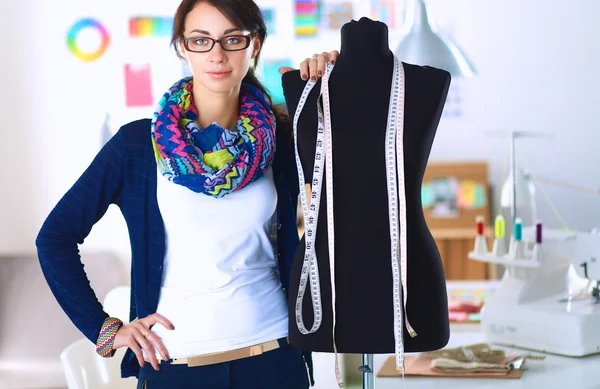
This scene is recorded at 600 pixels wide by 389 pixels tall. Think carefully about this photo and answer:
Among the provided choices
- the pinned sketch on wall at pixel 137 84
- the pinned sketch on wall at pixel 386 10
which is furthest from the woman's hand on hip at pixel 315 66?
the pinned sketch on wall at pixel 386 10

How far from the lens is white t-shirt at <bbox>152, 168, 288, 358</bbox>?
5.59 ft

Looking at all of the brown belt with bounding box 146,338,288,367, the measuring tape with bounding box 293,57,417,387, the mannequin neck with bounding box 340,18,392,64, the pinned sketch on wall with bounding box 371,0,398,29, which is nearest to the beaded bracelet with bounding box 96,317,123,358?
the brown belt with bounding box 146,338,288,367

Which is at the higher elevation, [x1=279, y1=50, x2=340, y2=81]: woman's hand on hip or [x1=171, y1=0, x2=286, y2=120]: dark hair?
[x1=171, y1=0, x2=286, y2=120]: dark hair

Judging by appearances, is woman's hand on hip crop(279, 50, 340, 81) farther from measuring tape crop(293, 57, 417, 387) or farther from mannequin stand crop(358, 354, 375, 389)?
mannequin stand crop(358, 354, 375, 389)

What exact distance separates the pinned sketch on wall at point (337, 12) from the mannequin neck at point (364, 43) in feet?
13.3

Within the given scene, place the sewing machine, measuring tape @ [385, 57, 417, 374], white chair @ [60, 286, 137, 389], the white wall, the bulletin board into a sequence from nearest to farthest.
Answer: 1. measuring tape @ [385, 57, 417, 374]
2. white chair @ [60, 286, 137, 389]
3. the sewing machine
4. the white wall
5. the bulletin board

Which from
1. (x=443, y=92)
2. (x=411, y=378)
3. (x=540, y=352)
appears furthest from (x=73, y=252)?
(x=540, y=352)

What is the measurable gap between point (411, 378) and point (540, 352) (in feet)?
1.84

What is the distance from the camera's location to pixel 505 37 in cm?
565

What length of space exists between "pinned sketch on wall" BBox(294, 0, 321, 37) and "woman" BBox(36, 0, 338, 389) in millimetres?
3937

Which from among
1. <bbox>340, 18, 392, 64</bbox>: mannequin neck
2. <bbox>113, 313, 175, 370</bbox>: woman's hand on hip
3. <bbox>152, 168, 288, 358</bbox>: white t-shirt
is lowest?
<bbox>113, 313, 175, 370</bbox>: woman's hand on hip

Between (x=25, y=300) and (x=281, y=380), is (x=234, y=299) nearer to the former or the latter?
(x=281, y=380)

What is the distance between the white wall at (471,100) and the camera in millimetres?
5359

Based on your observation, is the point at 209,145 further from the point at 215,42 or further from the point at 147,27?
the point at 147,27
